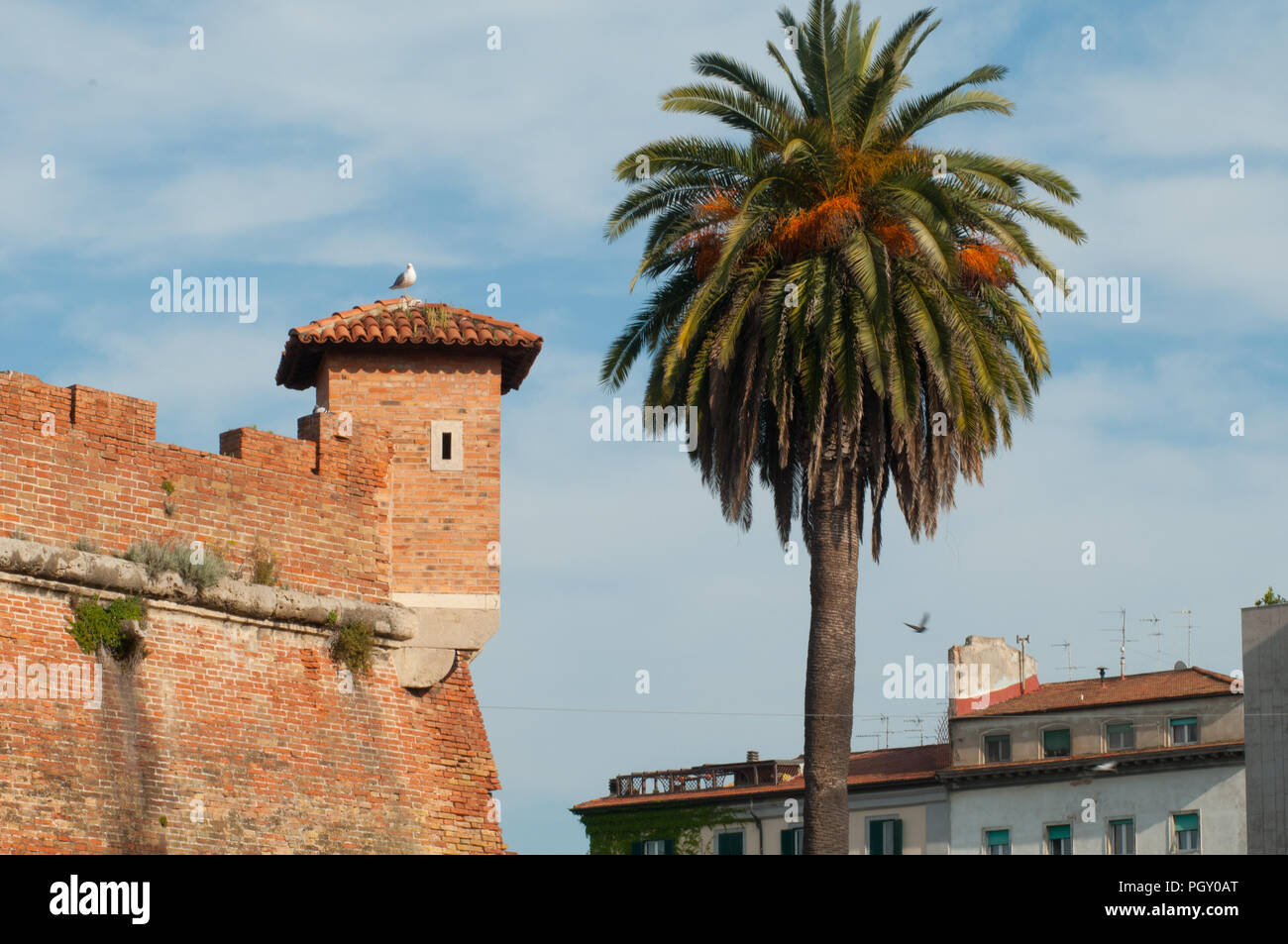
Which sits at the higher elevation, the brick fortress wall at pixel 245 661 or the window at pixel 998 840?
the brick fortress wall at pixel 245 661

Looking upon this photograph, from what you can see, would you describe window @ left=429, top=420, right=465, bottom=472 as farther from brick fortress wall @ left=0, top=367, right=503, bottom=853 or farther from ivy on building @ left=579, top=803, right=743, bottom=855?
ivy on building @ left=579, top=803, right=743, bottom=855

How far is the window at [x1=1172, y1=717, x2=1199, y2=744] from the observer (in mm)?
55906

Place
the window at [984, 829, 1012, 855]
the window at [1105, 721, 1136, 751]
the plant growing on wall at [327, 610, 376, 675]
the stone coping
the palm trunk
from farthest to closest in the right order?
the window at [984, 829, 1012, 855] → the window at [1105, 721, 1136, 751] → the palm trunk → the plant growing on wall at [327, 610, 376, 675] → the stone coping

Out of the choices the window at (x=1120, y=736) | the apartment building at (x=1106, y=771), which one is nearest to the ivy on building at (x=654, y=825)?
the apartment building at (x=1106, y=771)

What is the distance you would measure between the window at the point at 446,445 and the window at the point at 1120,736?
34.3 metres

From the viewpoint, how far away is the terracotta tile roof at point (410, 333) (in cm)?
2692

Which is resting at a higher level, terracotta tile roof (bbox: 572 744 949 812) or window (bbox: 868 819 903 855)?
terracotta tile roof (bbox: 572 744 949 812)

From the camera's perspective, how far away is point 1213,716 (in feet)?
182

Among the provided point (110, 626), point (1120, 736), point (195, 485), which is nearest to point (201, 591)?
point (110, 626)

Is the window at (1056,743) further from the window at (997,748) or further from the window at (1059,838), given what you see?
the window at (1059,838)

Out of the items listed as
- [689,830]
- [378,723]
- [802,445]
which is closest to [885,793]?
[689,830]

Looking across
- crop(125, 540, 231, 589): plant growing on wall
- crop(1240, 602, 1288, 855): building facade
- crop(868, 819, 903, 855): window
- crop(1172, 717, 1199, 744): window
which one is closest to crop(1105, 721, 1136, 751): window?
crop(1172, 717, 1199, 744): window

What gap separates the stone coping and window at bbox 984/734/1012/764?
115 feet

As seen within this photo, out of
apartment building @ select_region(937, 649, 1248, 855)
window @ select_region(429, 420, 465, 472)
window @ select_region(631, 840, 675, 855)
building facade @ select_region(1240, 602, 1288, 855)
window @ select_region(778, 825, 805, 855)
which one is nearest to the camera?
window @ select_region(429, 420, 465, 472)
